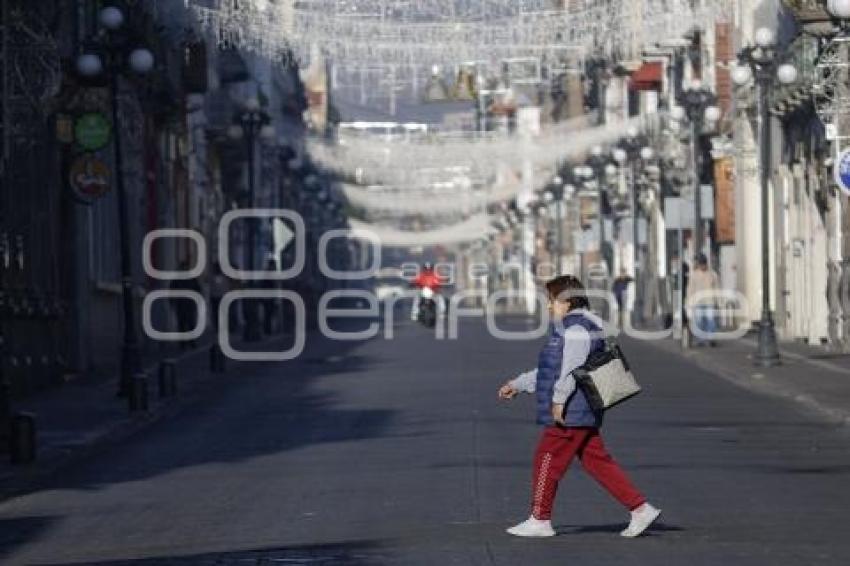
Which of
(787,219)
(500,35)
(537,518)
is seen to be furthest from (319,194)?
(537,518)

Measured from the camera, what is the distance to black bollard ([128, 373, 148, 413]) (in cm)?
3481

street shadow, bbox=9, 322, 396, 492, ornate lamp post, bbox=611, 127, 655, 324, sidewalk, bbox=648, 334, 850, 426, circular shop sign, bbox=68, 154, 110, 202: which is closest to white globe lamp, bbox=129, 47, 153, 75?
circular shop sign, bbox=68, 154, 110, 202

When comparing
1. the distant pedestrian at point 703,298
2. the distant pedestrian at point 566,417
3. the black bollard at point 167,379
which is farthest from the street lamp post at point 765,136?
the distant pedestrian at point 566,417

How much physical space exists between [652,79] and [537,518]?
83682mm

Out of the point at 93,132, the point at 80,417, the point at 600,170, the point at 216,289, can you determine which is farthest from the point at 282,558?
the point at 600,170

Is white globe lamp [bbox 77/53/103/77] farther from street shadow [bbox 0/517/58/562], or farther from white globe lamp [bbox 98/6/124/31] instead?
street shadow [bbox 0/517/58/562]

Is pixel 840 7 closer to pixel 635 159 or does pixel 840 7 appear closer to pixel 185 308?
pixel 185 308

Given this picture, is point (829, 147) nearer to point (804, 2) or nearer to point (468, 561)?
point (804, 2)

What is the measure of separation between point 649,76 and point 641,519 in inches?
3302

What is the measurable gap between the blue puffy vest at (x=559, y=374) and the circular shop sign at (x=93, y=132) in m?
25.7

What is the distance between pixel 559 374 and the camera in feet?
56.7

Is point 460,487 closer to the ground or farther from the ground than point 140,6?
closer to the ground

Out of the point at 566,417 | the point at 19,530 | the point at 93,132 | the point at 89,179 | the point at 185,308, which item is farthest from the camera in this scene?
the point at 185,308

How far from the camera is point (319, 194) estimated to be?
132 m
